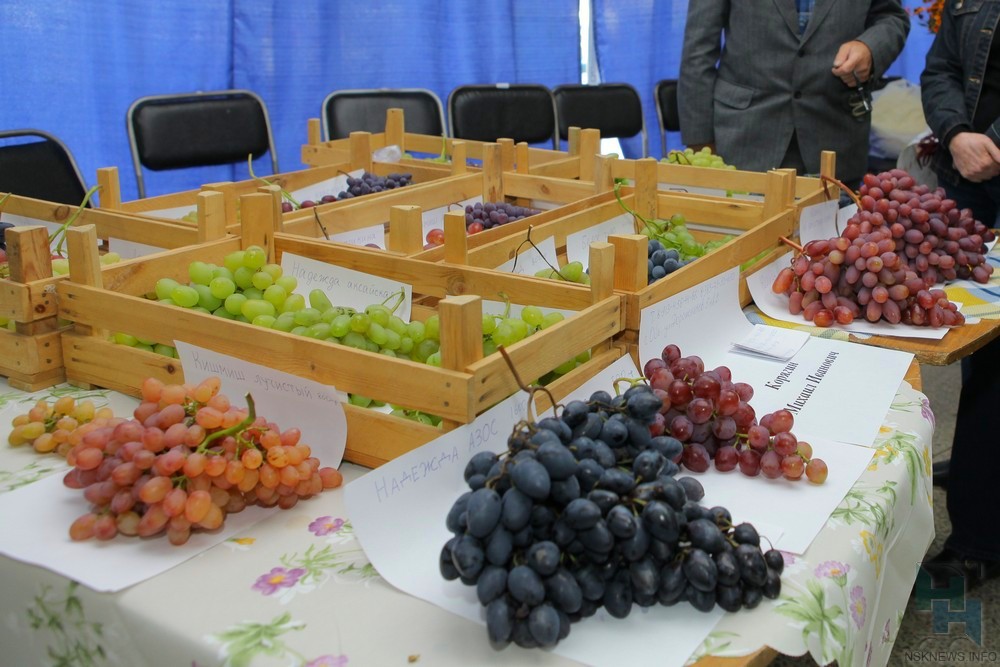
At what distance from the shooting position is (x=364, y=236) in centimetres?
182

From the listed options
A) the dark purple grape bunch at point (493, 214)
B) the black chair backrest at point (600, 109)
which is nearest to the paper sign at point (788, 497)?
the dark purple grape bunch at point (493, 214)

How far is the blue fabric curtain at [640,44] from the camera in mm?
4805

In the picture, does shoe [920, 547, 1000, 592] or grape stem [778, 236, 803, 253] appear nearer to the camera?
grape stem [778, 236, 803, 253]

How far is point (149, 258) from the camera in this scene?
4.41 ft

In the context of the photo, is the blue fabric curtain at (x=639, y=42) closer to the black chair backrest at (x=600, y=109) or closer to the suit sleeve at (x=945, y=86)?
the black chair backrest at (x=600, y=109)

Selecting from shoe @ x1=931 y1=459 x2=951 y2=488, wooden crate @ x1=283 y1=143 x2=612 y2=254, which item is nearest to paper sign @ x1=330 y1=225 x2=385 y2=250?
wooden crate @ x1=283 y1=143 x2=612 y2=254

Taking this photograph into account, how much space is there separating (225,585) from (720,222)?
1430mm

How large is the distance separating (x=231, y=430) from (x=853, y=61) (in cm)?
226

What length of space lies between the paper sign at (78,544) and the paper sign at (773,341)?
817mm

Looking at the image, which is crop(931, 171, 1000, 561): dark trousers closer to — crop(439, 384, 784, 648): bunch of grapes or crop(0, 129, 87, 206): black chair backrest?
crop(439, 384, 784, 648): bunch of grapes

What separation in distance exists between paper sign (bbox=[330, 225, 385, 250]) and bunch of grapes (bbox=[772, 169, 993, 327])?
0.79 m

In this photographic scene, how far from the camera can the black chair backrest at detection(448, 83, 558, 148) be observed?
11.4 feet

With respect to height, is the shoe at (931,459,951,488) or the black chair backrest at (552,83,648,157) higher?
the black chair backrest at (552,83,648,157)

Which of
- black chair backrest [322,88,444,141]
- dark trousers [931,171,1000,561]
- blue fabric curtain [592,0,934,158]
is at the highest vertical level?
blue fabric curtain [592,0,934,158]
